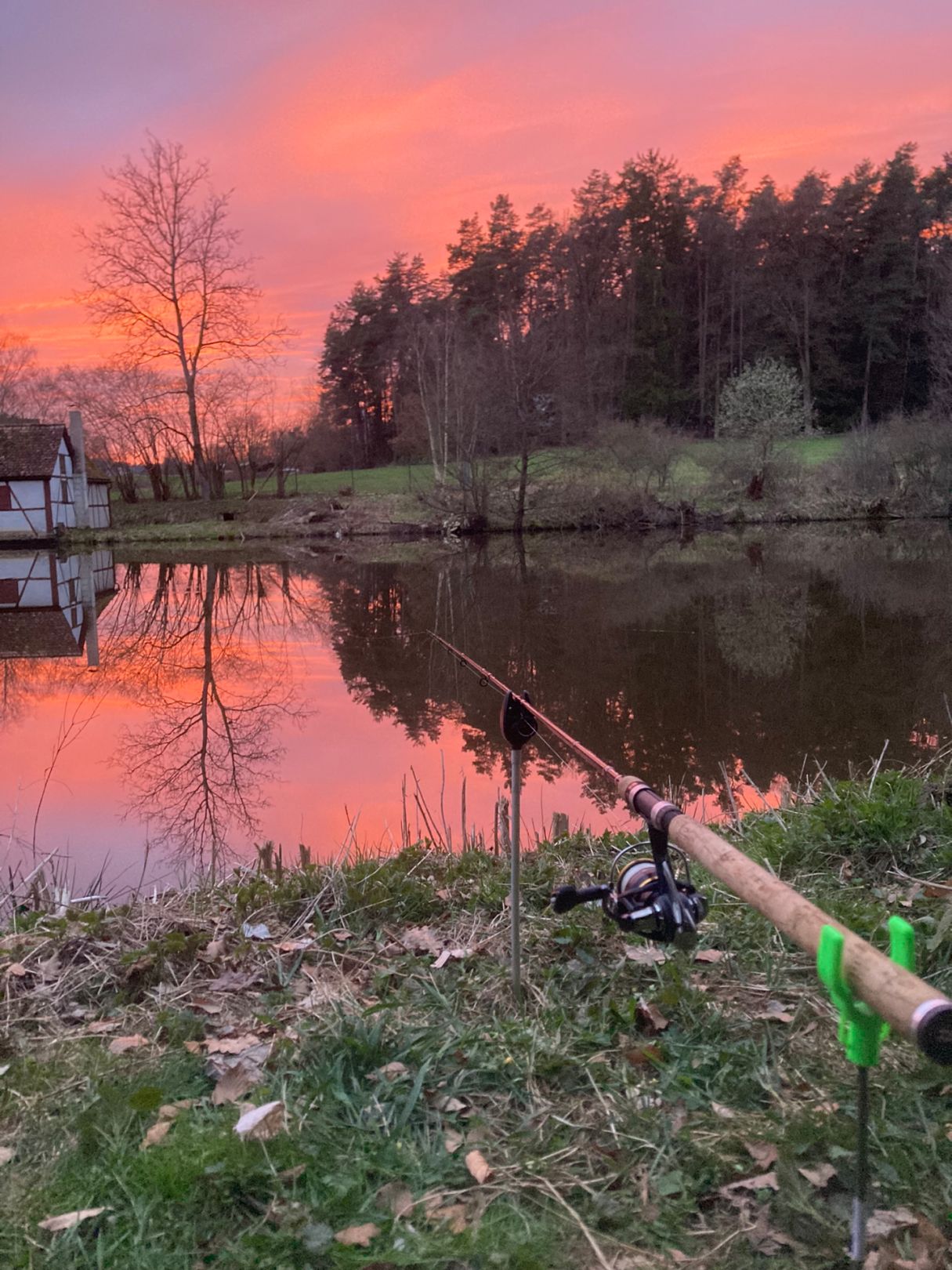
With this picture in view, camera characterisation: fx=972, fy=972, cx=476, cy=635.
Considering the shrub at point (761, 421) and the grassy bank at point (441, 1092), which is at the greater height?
the shrub at point (761, 421)

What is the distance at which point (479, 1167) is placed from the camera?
2.59 metres

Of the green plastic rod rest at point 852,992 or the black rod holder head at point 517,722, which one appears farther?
the black rod holder head at point 517,722

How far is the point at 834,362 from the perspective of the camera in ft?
175

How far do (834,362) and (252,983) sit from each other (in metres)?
56.0

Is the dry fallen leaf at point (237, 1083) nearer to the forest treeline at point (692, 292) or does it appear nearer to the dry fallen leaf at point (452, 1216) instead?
the dry fallen leaf at point (452, 1216)

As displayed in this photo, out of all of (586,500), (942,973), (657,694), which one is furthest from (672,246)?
(942,973)

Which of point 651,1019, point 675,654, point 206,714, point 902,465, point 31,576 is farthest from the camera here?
point 902,465

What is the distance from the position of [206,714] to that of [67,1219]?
8.80 metres

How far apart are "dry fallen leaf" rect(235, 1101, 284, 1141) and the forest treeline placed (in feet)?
152

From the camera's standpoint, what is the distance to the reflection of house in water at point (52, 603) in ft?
50.6

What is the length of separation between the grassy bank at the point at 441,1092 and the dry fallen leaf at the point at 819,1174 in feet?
0.04

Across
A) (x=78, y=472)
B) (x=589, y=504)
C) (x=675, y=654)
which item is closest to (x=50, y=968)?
(x=675, y=654)

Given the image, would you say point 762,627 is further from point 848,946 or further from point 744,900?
point 848,946

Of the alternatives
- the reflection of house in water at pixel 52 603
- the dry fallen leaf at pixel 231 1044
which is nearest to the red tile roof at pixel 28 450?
the reflection of house in water at pixel 52 603
